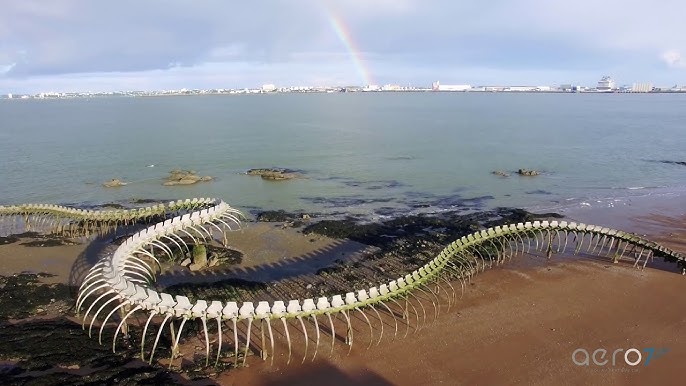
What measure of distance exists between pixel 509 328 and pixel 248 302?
6979 millimetres

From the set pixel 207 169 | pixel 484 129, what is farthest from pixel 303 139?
pixel 484 129

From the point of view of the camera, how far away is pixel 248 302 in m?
10.4

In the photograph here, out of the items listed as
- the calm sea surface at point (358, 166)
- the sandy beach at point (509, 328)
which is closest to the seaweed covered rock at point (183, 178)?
the calm sea surface at point (358, 166)

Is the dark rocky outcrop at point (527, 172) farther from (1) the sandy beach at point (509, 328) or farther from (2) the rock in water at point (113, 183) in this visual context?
(2) the rock in water at point (113, 183)

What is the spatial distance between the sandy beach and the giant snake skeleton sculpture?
518 mm

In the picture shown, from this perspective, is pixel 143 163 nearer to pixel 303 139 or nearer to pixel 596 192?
pixel 303 139

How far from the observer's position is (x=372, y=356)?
11094 mm

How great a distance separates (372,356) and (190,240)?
431 inches

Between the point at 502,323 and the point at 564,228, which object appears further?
the point at 564,228

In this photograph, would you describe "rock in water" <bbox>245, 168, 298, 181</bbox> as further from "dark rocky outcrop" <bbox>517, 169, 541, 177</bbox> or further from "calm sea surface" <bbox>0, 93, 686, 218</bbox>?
"dark rocky outcrop" <bbox>517, 169, 541, 177</bbox>

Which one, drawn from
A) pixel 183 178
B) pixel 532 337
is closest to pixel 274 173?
pixel 183 178

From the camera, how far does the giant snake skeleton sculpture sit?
33.0 ft

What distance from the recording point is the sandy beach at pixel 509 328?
10.5m

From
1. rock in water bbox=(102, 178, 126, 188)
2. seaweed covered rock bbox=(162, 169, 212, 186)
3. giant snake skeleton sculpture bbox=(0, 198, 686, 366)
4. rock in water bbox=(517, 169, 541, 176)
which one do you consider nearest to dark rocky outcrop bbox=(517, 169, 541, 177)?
rock in water bbox=(517, 169, 541, 176)
